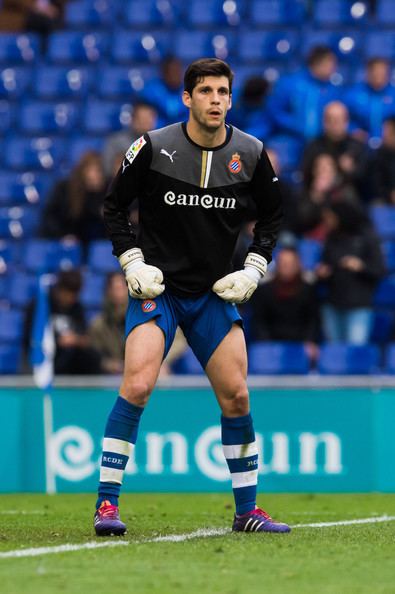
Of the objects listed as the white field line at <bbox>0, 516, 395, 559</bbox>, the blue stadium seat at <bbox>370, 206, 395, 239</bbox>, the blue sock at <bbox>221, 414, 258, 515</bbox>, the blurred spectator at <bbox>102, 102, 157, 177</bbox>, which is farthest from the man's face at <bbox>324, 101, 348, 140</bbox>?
the blue sock at <bbox>221, 414, 258, 515</bbox>

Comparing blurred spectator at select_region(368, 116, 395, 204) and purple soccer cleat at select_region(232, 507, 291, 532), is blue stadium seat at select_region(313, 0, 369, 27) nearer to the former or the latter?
blurred spectator at select_region(368, 116, 395, 204)

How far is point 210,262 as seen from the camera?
23.2 feet

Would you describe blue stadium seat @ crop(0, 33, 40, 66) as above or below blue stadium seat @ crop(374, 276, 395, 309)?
above

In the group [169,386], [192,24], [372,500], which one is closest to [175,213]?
[372,500]

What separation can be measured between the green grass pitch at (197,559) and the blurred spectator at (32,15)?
35.6 feet

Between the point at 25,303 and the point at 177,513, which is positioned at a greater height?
the point at 25,303

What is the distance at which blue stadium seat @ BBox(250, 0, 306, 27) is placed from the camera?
17078mm

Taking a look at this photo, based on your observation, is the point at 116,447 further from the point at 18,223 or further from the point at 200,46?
the point at 200,46

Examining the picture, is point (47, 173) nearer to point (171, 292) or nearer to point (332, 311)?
point (332, 311)

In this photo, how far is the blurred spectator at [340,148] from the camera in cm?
1387

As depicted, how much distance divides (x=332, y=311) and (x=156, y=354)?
6.25 m

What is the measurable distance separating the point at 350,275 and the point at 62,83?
19.5ft

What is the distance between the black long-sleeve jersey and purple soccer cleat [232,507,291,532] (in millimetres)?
1122

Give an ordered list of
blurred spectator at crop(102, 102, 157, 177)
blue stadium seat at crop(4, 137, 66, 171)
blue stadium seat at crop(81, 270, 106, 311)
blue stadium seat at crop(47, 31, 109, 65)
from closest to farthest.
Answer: blue stadium seat at crop(81, 270, 106, 311), blurred spectator at crop(102, 102, 157, 177), blue stadium seat at crop(4, 137, 66, 171), blue stadium seat at crop(47, 31, 109, 65)
